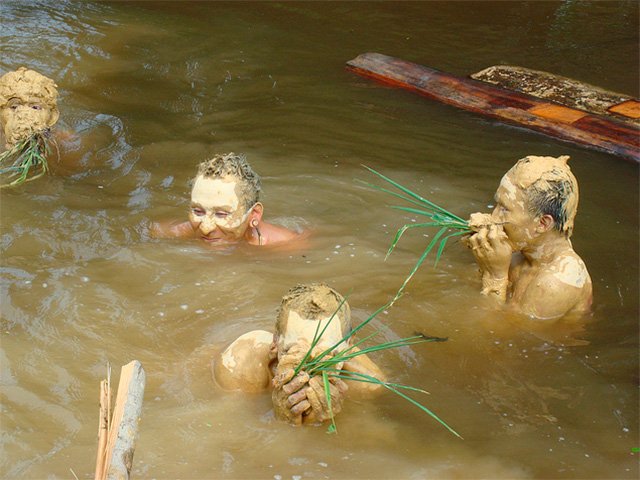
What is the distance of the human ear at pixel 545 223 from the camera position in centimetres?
562

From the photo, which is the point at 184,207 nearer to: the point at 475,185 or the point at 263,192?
the point at 263,192

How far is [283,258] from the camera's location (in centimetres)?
659

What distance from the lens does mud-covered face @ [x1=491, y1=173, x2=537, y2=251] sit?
5629mm

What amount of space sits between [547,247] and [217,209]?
2.14m

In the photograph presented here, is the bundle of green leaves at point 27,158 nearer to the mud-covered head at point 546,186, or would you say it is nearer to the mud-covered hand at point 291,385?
the mud-covered hand at point 291,385

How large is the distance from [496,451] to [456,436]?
0.71 ft

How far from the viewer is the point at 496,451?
468 cm

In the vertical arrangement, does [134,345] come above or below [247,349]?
below

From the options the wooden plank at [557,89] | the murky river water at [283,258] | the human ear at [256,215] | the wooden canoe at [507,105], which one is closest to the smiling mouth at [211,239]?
the murky river water at [283,258]

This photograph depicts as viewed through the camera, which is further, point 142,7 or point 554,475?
point 142,7

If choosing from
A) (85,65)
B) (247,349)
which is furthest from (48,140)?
(247,349)

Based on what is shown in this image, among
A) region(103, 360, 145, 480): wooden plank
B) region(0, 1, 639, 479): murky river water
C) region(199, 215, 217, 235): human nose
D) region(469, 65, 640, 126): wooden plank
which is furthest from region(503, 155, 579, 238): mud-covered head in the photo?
region(469, 65, 640, 126): wooden plank

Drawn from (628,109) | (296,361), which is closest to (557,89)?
(628,109)

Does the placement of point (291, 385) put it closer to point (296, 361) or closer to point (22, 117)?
point (296, 361)
